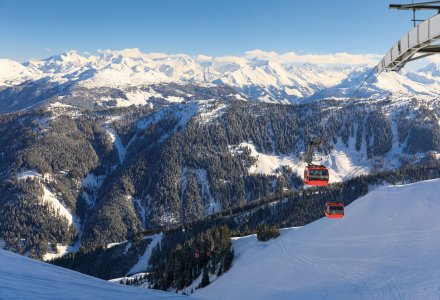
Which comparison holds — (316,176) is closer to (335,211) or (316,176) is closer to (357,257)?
(335,211)

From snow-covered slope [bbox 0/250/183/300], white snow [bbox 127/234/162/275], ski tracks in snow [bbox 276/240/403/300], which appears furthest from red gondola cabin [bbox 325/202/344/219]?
white snow [bbox 127/234/162/275]

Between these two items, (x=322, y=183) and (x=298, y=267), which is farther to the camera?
(x=298, y=267)

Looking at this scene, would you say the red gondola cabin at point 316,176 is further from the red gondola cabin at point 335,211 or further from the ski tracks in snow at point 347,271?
the ski tracks in snow at point 347,271

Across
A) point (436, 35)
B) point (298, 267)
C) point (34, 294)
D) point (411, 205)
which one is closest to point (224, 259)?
point (298, 267)

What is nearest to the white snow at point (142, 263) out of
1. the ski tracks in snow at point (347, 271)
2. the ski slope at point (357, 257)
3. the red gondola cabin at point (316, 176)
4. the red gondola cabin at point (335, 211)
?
the ski slope at point (357, 257)

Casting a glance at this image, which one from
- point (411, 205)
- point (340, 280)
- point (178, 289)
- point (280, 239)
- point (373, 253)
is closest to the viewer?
point (340, 280)

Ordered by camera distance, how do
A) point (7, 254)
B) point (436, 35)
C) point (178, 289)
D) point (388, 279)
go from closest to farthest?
1. point (436, 35)
2. point (7, 254)
3. point (388, 279)
4. point (178, 289)

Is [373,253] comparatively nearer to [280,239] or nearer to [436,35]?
[280,239]
